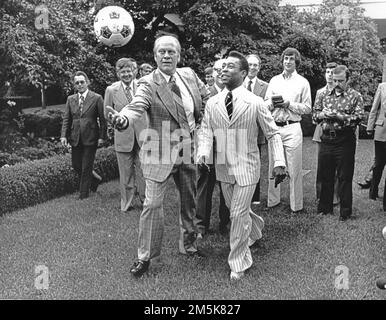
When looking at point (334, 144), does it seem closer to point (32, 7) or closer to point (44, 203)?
point (44, 203)

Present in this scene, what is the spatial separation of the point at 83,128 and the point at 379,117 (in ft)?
14.5

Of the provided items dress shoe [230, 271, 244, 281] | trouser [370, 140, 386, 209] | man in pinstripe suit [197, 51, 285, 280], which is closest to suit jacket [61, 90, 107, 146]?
man in pinstripe suit [197, 51, 285, 280]

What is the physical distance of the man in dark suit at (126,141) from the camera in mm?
8070

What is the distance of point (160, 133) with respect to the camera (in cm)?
540

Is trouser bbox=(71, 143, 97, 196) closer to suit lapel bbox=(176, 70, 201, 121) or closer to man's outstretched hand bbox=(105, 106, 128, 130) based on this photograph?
suit lapel bbox=(176, 70, 201, 121)

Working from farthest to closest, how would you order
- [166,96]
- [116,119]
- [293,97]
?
1. [293,97]
2. [166,96]
3. [116,119]

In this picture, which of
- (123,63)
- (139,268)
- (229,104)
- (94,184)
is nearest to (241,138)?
(229,104)

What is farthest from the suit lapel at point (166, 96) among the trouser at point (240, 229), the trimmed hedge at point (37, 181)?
the trimmed hedge at point (37, 181)

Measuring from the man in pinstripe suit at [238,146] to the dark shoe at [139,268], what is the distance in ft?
2.59

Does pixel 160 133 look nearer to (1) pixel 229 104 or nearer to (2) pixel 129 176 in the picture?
(1) pixel 229 104
